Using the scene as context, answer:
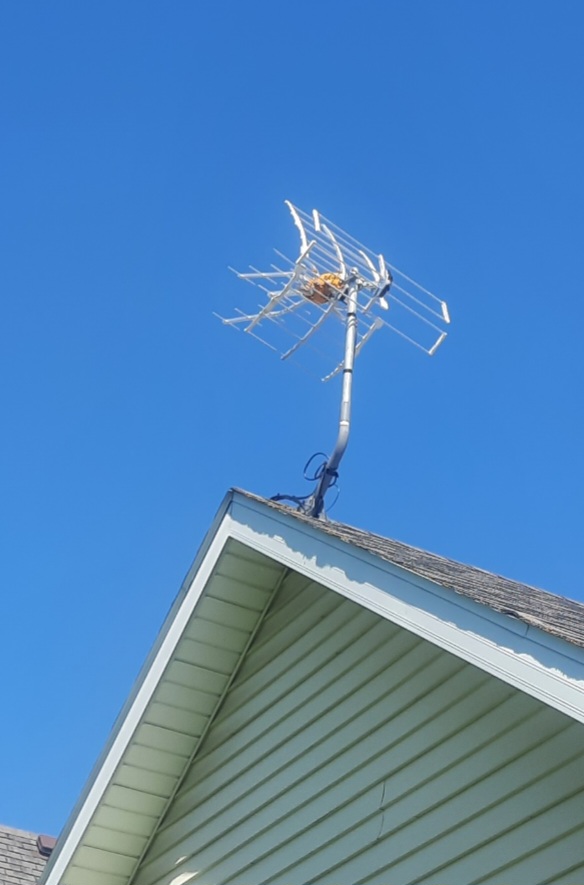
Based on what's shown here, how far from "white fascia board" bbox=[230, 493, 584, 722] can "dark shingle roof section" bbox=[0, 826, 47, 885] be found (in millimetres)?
5292

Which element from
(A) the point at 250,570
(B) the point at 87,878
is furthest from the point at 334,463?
(B) the point at 87,878

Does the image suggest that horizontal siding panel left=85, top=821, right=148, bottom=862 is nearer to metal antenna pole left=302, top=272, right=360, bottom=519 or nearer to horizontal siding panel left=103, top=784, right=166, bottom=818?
horizontal siding panel left=103, top=784, right=166, bottom=818

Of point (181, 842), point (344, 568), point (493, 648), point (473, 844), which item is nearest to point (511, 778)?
point (473, 844)

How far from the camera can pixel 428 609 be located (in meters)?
4.91

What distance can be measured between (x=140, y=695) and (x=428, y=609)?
2.24m

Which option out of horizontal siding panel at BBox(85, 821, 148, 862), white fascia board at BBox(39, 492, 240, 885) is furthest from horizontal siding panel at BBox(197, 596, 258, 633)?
horizontal siding panel at BBox(85, 821, 148, 862)

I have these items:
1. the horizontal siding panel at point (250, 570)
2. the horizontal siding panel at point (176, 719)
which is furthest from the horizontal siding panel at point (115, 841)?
the horizontal siding panel at point (250, 570)

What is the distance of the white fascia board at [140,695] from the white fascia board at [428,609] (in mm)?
193

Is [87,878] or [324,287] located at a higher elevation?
[324,287]

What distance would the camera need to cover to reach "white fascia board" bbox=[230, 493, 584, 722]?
13.9 ft

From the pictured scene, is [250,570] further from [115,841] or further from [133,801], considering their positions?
[115,841]

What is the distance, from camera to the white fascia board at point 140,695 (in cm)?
647

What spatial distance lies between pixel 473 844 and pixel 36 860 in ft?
22.3

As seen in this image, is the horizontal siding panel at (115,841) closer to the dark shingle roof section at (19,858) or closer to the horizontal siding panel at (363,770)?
the horizontal siding panel at (363,770)
